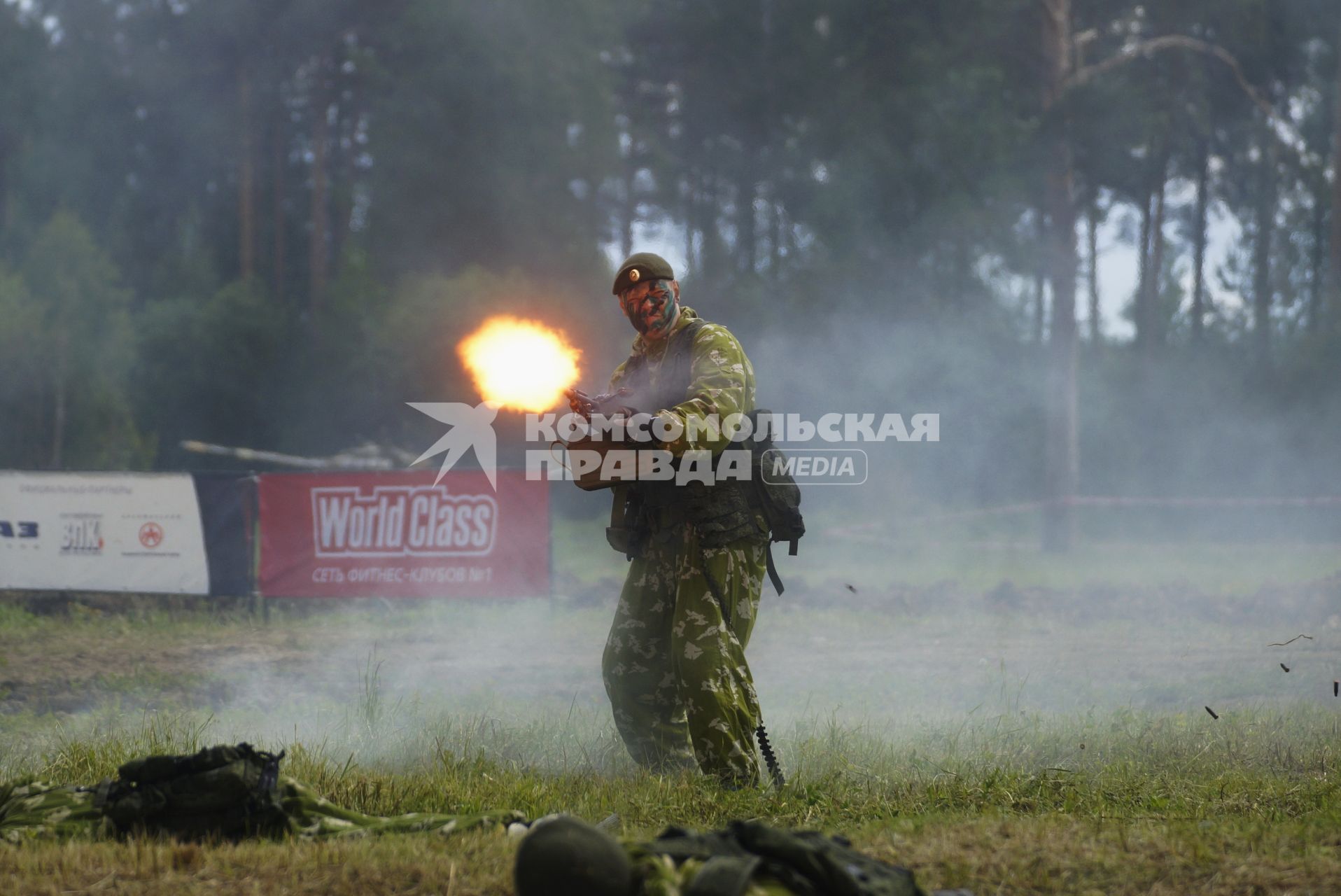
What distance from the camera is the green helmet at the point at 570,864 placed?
3057 millimetres

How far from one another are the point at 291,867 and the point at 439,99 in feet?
100

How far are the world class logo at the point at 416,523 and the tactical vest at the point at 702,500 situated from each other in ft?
20.3

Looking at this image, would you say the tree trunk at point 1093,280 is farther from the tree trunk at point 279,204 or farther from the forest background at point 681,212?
the tree trunk at point 279,204

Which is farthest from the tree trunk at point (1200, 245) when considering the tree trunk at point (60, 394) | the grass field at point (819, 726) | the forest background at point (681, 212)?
the tree trunk at point (60, 394)

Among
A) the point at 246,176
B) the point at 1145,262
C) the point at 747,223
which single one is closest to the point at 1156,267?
the point at 1145,262

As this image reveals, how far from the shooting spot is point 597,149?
103ft

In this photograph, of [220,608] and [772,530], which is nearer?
[772,530]

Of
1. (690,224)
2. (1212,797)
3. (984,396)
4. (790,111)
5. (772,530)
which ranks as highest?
(790,111)

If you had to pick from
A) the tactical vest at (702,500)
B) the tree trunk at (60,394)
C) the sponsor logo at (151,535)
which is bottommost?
the sponsor logo at (151,535)

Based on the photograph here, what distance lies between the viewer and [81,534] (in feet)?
37.3

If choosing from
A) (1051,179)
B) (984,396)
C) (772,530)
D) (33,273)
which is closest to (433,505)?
(772,530)

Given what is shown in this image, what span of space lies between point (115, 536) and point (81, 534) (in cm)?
34

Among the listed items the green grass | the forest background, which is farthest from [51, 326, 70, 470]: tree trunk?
the green grass

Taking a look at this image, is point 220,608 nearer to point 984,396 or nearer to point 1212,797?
point 1212,797
